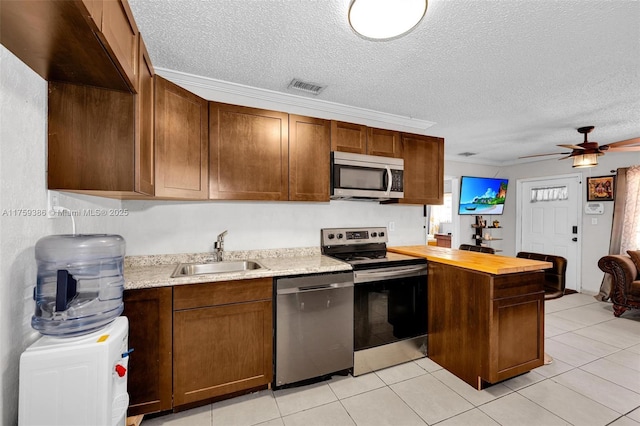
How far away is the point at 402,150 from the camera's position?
2902 millimetres

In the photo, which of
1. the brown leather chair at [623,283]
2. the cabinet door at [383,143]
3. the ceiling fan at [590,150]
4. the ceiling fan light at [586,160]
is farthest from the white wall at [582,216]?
the cabinet door at [383,143]

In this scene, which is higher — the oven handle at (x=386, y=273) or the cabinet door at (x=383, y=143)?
the cabinet door at (x=383, y=143)

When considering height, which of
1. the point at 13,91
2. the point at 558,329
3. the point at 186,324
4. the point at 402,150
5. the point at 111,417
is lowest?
the point at 558,329

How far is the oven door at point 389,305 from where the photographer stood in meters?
2.29

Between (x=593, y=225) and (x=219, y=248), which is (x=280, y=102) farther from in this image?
(x=593, y=225)

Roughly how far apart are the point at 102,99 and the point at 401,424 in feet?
8.44

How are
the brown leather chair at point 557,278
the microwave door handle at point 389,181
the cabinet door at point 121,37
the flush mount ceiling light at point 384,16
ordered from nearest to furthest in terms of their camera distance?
the cabinet door at point 121,37 → the flush mount ceiling light at point 384,16 → the microwave door handle at point 389,181 → the brown leather chair at point 557,278

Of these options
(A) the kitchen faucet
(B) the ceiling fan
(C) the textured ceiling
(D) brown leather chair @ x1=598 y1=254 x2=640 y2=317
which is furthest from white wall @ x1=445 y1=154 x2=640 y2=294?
(A) the kitchen faucet

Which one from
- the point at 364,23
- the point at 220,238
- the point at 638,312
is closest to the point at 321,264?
the point at 220,238

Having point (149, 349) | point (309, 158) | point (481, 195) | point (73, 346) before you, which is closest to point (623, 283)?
point (481, 195)

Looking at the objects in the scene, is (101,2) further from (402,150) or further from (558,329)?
(558,329)

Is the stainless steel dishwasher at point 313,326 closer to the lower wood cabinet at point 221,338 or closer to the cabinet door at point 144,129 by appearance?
the lower wood cabinet at point 221,338

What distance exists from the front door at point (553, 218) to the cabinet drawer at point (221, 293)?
5775mm

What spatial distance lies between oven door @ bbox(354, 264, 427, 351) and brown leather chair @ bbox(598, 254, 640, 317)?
310 cm
